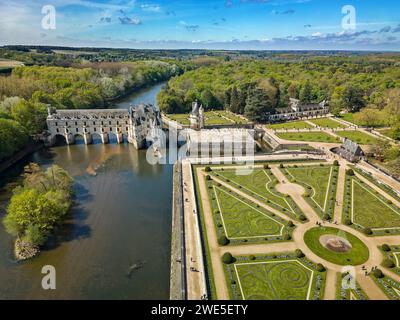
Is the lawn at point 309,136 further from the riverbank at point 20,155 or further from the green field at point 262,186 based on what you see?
the riverbank at point 20,155

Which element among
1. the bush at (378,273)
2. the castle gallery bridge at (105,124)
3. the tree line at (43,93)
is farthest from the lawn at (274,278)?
the tree line at (43,93)

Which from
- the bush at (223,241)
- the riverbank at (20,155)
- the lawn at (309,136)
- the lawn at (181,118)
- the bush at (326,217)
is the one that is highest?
the lawn at (181,118)

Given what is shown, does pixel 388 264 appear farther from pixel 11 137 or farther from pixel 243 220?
pixel 11 137

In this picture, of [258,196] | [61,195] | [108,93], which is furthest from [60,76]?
[258,196]

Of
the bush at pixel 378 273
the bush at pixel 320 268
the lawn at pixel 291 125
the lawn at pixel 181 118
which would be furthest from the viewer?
the lawn at pixel 181 118

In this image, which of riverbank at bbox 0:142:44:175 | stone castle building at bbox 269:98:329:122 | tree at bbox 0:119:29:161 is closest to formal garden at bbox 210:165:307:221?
tree at bbox 0:119:29:161

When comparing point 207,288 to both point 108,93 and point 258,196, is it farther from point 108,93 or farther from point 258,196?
point 108,93

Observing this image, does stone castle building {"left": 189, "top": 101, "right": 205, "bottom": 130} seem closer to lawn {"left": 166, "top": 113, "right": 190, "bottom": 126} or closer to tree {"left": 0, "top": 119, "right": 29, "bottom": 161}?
lawn {"left": 166, "top": 113, "right": 190, "bottom": 126}

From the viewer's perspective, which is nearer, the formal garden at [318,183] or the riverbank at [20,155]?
the formal garden at [318,183]

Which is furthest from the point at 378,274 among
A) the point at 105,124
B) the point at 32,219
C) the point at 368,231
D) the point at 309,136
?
the point at 105,124
